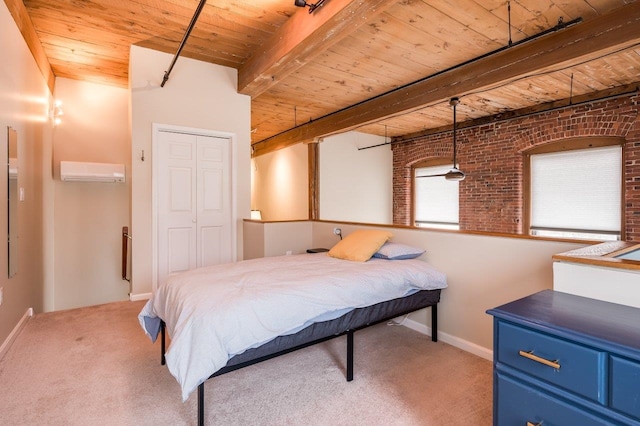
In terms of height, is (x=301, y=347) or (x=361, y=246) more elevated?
(x=361, y=246)

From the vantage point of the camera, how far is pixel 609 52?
2762 millimetres

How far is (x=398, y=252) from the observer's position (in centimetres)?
296

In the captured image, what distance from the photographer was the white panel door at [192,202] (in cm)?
401

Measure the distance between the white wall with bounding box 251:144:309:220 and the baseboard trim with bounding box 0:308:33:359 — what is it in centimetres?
432

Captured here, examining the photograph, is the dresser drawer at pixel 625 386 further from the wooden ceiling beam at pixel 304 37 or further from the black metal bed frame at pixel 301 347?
the wooden ceiling beam at pixel 304 37

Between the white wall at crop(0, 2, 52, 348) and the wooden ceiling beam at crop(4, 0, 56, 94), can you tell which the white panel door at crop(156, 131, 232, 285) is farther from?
the wooden ceiling beam at crop(4, 0, 56, 94)

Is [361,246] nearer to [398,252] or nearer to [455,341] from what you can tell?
[398,252]

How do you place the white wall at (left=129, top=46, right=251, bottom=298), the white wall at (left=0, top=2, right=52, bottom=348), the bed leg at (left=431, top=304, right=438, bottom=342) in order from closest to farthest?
the white wall at (left=0, top=2, right=52, bottom=348), the bed leg at (left=431, top=304, right=438, bottom=342), the white wall at (left=129, top=46, right=251, bottom=298)

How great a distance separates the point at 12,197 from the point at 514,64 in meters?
4.70

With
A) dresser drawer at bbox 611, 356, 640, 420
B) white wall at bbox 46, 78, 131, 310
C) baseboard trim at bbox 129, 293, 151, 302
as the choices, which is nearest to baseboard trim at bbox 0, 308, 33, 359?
baseboard trim at bbox 129, 293, 151, 302

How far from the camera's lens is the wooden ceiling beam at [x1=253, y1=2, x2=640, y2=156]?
2.65 meters

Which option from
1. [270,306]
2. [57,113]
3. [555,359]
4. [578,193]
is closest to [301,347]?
[270,306]

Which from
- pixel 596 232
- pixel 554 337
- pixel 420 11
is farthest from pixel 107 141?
pixel 596 232

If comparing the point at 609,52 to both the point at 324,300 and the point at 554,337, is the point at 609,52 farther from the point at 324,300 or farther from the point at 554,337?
the point at 324,300
